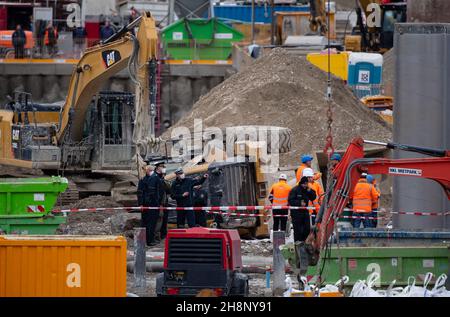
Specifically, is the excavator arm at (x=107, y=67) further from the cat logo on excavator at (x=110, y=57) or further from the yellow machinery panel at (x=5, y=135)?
the yellow machinery panel at (x=5, y=135)

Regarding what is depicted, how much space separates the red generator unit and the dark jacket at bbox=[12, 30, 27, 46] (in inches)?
1278

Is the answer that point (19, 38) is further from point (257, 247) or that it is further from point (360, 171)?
point (360, 171)

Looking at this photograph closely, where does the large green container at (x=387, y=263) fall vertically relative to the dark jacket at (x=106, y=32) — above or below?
below

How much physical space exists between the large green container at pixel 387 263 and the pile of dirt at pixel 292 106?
1254 cm

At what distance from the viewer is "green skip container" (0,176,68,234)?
2500 centimetres

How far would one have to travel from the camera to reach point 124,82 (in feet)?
168

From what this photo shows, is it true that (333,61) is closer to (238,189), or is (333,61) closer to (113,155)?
(113,155)

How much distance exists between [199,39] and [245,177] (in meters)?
27.7

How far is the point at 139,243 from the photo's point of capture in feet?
70.4

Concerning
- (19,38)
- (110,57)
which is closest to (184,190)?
(110,57)

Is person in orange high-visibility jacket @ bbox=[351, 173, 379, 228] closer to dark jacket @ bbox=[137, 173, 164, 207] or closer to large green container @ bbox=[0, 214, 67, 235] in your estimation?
dark jacket @ bbox=[137, 173, 164, 207]

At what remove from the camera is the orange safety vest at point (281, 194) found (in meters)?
25.7

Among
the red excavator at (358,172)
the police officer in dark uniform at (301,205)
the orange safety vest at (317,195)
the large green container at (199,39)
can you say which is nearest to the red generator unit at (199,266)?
the red excavator at (358,172)
